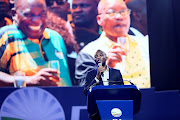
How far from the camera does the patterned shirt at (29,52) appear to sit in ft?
15.4

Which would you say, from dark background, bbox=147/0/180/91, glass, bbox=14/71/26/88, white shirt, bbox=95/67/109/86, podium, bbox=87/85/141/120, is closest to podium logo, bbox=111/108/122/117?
podium, bbox=87/85/141/120

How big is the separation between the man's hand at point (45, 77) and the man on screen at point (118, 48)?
406 millimetres

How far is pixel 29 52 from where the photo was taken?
15.5 feet

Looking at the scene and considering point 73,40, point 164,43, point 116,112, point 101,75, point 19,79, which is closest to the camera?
point 116,112

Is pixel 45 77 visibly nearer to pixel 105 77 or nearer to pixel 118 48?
pixel 118 48

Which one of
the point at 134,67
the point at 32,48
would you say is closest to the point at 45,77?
the point at 32,48

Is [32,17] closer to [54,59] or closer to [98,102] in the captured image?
[54,59]

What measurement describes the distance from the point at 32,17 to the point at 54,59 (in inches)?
34.7

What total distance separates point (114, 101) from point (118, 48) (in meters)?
Answer: 2.92

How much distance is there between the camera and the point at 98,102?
2018 millimetres

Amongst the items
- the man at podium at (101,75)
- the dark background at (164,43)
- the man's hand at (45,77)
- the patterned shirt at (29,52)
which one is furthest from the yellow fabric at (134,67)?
the man at podium at (101,75)

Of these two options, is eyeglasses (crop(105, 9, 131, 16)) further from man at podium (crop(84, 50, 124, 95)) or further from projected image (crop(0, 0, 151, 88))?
man at podium (crop(84, 50, 124, 95))

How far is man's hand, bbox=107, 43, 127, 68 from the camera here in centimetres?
483

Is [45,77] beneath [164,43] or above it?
beneath
